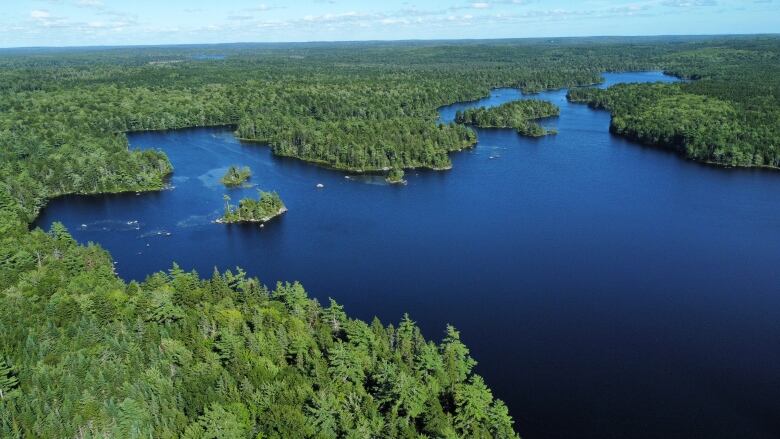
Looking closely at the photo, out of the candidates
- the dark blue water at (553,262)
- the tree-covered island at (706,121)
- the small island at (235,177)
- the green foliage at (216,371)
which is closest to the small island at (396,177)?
the dark blue water at (553,262)

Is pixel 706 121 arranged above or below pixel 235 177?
above

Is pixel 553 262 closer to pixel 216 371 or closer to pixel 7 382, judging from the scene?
pixel 216 371

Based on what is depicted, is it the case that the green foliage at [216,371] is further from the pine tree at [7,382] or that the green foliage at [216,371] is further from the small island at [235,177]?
the small island at [235,177]

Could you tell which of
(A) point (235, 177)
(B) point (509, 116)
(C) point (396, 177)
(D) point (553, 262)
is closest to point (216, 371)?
(D) point (553, 262)

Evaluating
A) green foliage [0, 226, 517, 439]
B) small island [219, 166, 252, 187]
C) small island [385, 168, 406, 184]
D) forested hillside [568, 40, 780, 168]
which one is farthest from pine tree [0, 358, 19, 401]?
forested hillside [568, 40, 780, 168]

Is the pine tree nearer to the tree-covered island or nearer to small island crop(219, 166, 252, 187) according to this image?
small island crop(219, 166, 252, 187)

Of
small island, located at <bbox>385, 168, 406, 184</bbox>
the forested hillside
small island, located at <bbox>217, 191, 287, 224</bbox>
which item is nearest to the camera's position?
small island, located at <bbox>217, 191, 287, 224</bbox>

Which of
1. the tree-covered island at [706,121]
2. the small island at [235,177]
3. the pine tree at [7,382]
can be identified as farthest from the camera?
the tree-covered island at [706,121]
